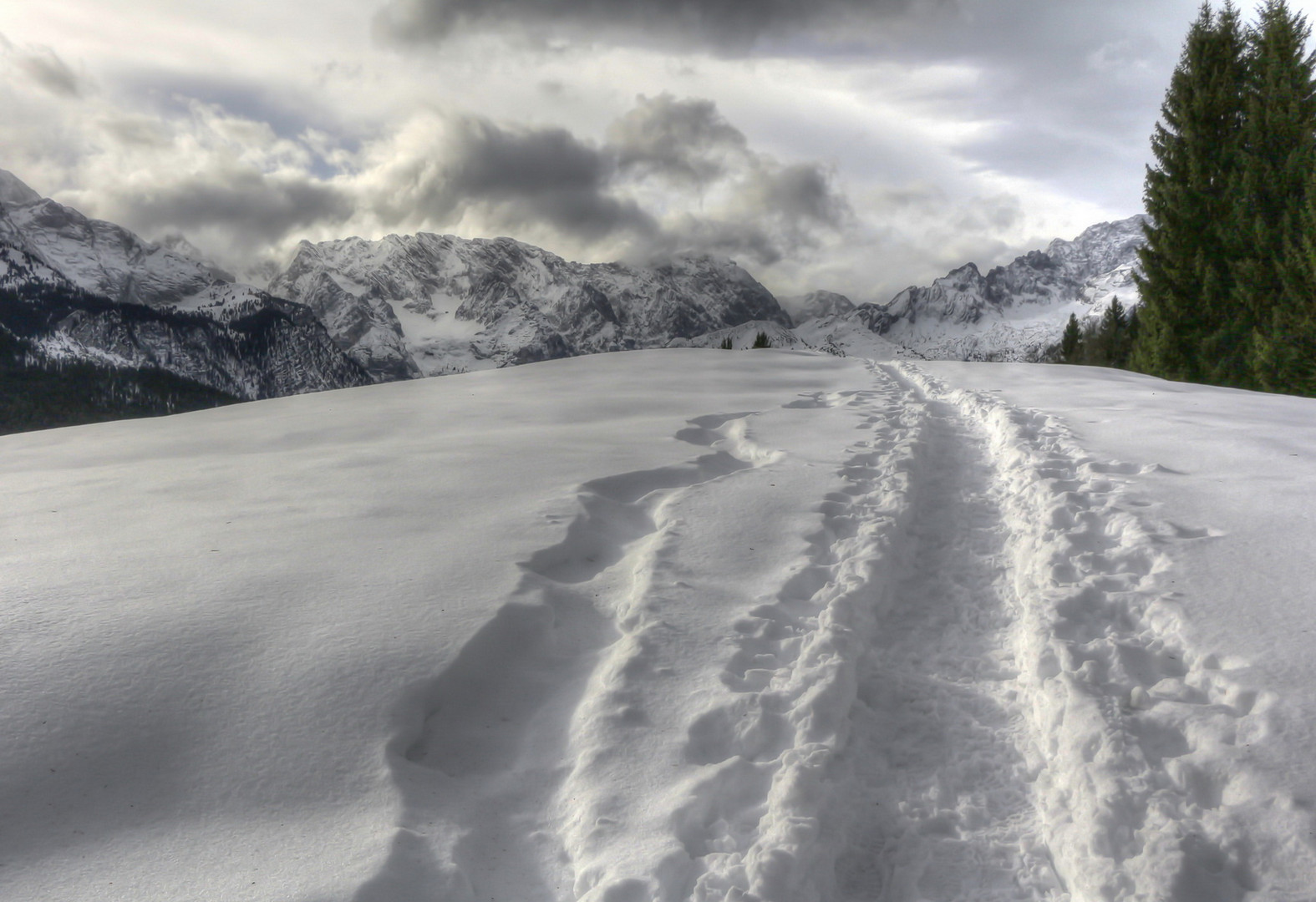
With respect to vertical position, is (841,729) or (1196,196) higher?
(1196,196)

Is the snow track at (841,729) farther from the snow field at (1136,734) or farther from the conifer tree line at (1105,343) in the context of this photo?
the conifer tree line at (1105,343)

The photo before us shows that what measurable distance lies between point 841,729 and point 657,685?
3.59 ft

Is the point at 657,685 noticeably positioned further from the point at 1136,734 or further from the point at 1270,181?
the point at 1270,181

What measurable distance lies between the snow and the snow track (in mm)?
21

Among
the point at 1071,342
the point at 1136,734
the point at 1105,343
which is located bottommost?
the point at 1136,734

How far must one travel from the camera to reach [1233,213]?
22.5 meters

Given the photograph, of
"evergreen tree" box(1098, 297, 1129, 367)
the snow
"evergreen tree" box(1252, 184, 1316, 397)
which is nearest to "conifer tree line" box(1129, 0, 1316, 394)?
"evergreen tree" box(1252, 184, 1316, 397)

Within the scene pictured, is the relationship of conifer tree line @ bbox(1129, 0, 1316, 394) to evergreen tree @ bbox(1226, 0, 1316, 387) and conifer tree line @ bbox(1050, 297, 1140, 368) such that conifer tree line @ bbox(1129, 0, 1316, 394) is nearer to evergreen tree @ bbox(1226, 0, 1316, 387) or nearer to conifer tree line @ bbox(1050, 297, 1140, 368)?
evergreen tree @ bbox(1226, 0, 1316, 387)

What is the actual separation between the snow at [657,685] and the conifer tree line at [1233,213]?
1636cm

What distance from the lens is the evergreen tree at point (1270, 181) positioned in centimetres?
2120

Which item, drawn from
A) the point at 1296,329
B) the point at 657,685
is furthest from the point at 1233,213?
the point at 657,685

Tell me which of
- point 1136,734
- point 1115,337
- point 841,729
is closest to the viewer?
point 1136,734

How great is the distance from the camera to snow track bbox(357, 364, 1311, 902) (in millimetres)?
3234

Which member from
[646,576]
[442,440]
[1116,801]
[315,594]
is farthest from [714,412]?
[1116,801]
